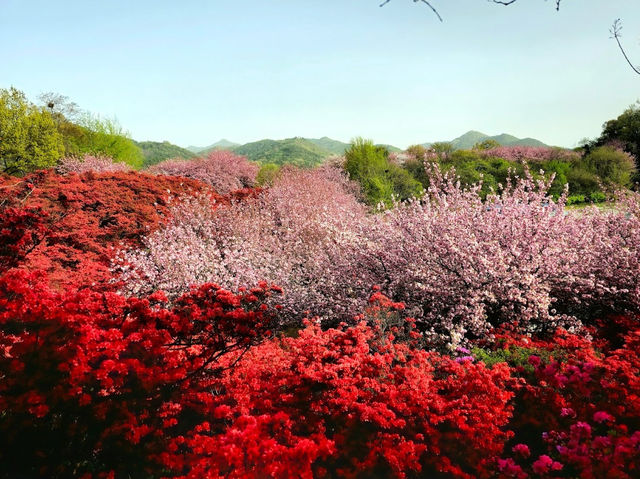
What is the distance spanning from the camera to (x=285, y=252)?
10.6 m

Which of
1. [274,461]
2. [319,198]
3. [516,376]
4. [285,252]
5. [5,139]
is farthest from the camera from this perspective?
[5,139]

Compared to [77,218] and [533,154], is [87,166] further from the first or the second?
[533,154]

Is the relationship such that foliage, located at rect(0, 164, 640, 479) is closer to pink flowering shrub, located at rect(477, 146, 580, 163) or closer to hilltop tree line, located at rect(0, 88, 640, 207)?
hilltop tree line, located at rect(0, 88, 640, 207)

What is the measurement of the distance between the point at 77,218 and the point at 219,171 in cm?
1757

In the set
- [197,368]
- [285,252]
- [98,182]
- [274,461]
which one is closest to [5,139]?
[98,182]

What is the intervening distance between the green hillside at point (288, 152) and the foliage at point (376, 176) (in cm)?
6197

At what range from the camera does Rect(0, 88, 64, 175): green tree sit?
25094mm

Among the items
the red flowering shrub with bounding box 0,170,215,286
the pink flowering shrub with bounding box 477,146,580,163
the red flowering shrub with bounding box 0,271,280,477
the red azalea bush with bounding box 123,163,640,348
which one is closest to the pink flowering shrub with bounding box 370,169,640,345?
the red azalea bush with bounding box 123,163,640,348

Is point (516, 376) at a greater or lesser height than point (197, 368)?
lesser

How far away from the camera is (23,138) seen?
25438 millimetres

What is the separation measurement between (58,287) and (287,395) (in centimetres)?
676

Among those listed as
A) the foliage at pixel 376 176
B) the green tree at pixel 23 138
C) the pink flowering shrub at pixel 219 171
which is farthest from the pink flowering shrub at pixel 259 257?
the green tree at pixel 23 138

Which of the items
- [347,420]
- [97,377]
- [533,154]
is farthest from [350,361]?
[533,154]

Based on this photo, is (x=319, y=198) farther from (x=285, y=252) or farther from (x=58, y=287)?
(x=58, y=287)
